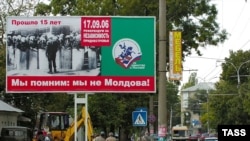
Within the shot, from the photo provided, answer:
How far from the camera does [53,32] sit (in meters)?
22.6

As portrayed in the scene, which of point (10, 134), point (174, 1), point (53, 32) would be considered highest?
point (174, 1)

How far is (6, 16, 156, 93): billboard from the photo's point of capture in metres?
22.5

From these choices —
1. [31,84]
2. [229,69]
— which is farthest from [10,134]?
[229,69]

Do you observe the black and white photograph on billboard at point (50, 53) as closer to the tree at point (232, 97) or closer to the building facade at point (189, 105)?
the tree at point (232, 97)

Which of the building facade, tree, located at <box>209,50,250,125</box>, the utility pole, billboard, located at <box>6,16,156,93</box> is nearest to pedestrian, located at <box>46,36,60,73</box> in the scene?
billboard, located at <box>6,16,156,93</box>

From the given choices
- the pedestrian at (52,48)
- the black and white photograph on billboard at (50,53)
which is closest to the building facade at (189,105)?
the black and white photograph on billboard at (50,53)

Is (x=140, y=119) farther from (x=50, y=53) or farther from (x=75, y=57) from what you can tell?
(x=50, y=53)

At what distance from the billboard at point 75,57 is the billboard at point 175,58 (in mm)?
931

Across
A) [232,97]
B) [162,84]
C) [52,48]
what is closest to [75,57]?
[52,48]

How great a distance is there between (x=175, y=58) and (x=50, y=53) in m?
4.28

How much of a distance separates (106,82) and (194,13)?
56.1 ft

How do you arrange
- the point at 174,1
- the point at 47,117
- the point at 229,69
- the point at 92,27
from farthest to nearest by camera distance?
1. the point at 229,69
2. the point at 47,117
3. the point at 174,1
4. the point at 92,27

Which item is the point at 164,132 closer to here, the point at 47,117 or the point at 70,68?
the point at 70,68

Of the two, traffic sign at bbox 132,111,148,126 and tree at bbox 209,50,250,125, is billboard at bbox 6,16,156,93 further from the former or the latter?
tree at bbox 209,50,250,125
